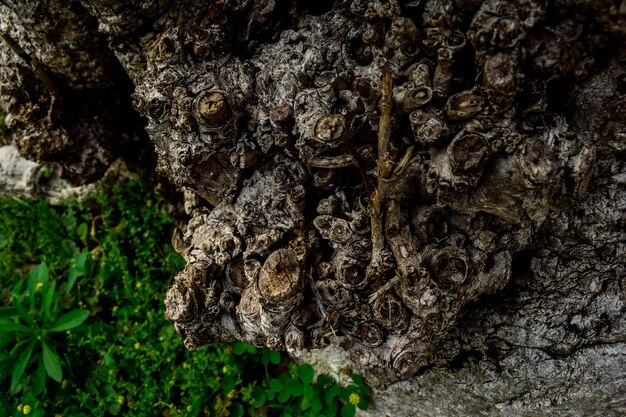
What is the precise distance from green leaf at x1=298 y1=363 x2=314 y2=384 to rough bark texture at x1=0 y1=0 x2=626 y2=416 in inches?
32.5

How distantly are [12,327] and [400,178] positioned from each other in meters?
2.95

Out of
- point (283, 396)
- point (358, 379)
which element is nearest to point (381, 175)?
point (358, 379)

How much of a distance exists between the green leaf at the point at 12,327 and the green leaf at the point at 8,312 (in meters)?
0.12

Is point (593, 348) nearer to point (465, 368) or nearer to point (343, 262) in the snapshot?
point (465, 368)

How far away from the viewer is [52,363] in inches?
133

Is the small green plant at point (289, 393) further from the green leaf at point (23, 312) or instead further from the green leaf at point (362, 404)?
the green leaf at point (23, 312)

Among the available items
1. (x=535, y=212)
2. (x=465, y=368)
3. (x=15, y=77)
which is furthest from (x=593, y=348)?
(x=15, y=77)

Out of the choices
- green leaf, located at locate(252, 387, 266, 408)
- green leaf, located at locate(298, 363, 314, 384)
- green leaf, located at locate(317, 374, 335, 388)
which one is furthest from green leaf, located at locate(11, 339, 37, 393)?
green leaf, located at locate(317, 374, 335, 388)

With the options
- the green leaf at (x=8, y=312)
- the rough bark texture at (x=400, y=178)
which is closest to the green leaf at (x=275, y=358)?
the rough bark texture at (x=400, y=178)

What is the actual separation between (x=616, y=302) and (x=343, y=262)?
1.16m

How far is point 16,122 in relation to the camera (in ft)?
9.82

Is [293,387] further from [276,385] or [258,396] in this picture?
[258,396]

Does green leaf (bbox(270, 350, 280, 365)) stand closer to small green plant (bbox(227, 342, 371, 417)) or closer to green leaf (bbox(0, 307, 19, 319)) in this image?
small green plant (bbox(227, 342, 371, 417))

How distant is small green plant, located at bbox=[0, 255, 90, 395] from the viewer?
3.38 meters
